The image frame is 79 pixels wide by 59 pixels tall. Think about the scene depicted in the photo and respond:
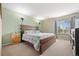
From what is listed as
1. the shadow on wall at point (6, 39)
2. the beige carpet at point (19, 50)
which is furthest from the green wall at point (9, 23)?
the beige carpet at point (19, 50)

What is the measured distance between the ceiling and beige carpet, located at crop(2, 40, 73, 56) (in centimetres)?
48

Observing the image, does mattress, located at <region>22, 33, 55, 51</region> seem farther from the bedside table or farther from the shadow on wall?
the shadow on wall

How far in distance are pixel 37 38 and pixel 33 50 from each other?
210 millimetres

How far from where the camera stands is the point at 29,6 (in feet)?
4.48

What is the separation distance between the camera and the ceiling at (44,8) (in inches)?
52.0

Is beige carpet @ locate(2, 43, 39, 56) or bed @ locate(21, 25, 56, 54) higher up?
bed @ locate(21, 25, 56, 54)

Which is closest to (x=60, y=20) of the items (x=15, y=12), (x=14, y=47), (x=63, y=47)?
(x=63, y=47)

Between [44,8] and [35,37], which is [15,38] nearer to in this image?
[35,37]

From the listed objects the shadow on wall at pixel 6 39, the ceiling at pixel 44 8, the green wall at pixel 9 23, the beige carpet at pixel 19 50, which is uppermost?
the ceiling at pixel 44 8

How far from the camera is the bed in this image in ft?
4.49

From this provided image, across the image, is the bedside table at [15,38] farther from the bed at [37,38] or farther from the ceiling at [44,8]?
the ceiling at [44,8]

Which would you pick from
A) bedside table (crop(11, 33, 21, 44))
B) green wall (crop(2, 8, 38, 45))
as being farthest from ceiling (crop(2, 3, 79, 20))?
bedside table (crop(11, 33, 21, 44))

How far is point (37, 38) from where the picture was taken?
136 cm

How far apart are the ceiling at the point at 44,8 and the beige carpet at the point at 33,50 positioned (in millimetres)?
484
